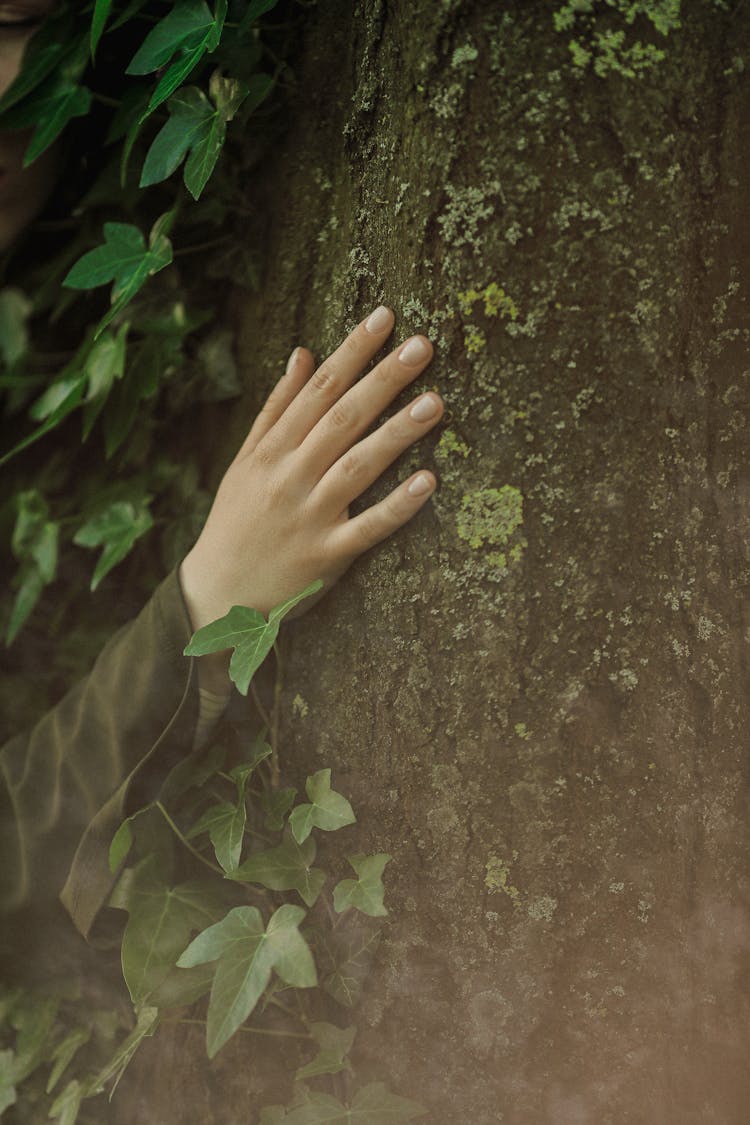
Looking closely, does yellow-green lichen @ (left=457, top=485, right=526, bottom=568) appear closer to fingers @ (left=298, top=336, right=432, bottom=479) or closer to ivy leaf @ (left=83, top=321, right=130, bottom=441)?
fingers @ (left=298, top=336, right=432, bottom=479)

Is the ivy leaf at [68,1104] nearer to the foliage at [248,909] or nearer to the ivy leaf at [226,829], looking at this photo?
the foliage at [248,909]

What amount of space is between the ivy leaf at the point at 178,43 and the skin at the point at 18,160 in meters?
0.33

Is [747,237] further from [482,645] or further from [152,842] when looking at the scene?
[152,842]

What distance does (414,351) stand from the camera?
809 mm

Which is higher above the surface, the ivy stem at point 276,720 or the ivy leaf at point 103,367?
the ivy leaf at point 103,367

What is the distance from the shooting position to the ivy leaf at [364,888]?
820 mm

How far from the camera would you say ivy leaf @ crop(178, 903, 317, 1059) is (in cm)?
76

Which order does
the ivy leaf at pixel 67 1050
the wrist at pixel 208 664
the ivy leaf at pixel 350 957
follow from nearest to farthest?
the ivy leaf at pixel 350 957
the wrist at pixel 208 664
the ivy leaf at pixel 67 1050

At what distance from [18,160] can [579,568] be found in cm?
105

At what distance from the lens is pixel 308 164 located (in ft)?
3.25

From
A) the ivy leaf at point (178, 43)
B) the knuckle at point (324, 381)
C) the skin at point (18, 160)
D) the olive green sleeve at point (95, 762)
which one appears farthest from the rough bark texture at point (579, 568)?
the skin at point (18, 160)

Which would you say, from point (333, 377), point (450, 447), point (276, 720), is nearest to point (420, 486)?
point (450, 447)

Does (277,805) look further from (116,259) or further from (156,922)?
(116,259)

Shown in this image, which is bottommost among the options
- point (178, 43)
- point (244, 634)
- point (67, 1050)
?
point (67, 1050)
